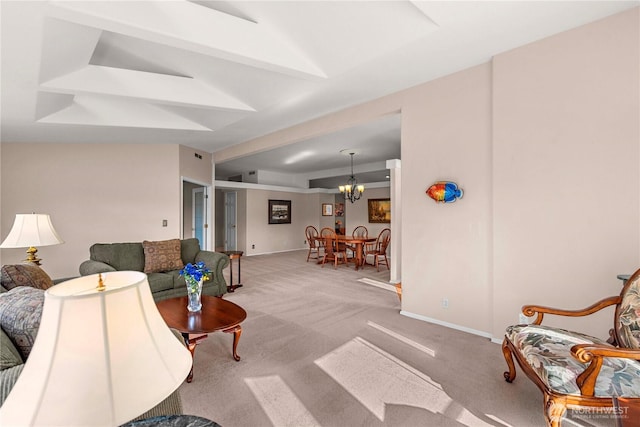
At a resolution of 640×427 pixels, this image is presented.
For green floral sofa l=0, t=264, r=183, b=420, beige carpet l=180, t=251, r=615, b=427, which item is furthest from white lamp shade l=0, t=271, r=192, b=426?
beige carpet l=180, t=251, r=615, b=427

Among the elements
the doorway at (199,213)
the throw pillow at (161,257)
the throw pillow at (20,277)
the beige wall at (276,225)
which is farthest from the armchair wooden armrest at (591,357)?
the beige wall at (276,225)

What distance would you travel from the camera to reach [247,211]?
28.1ft

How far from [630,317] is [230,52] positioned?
336cm

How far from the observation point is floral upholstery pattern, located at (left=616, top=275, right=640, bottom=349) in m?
1.70

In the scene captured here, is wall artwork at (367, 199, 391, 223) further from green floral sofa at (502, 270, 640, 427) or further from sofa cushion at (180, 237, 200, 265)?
green floral sofa at (502, 270, 640, 427)

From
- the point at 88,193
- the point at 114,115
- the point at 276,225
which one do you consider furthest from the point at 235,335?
the point at 276,225

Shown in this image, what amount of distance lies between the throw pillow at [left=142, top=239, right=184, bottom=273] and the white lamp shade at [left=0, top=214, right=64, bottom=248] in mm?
1053

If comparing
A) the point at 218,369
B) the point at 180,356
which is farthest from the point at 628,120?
the point at 218,369

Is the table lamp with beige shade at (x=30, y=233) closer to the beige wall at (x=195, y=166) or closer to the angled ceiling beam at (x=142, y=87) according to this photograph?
the angled ceiling beam at (x=142, y=87)

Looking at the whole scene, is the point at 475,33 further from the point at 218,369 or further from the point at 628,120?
the point at 218,369

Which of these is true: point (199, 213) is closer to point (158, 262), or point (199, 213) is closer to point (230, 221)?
point (230, 221)

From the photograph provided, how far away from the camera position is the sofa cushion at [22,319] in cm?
116

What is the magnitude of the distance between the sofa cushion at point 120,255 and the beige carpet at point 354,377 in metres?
1.70

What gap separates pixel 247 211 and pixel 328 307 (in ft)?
18.0
